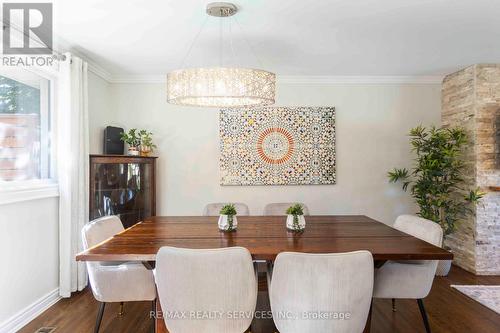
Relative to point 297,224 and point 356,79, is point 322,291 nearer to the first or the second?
point 297,224

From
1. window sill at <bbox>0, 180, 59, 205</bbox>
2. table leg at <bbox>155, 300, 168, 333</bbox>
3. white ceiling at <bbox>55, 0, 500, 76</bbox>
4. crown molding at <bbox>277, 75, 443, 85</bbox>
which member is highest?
white ceiling at <bbox>55, 0, 500, 76</bbox>

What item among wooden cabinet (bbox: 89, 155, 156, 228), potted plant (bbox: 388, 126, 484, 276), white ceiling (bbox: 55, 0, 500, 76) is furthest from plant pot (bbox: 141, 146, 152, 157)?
potted plant (bbox: 388, 126, 484, 276)

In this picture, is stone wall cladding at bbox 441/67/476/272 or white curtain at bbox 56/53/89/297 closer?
white curtain at bbox 56/53/89/297

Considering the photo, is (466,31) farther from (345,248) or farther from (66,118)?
(66,118)

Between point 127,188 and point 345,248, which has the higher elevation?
point 127,188

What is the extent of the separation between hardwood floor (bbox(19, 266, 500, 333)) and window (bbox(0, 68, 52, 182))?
1172 millimetres

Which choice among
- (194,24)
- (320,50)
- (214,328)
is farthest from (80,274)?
(320,50)

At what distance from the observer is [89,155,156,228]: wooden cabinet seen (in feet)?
11.1

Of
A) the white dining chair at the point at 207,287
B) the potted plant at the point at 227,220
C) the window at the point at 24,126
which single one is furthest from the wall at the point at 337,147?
the white dining chair at the point at 207,287

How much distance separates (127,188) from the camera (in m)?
3.59

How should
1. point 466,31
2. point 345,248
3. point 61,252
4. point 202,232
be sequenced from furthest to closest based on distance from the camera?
point 61,252
point 466,31
point 202,232
point 345,248

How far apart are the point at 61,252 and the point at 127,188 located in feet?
2.88

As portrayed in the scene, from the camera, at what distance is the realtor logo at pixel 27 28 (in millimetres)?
2311

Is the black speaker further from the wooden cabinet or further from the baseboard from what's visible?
the baseboard
